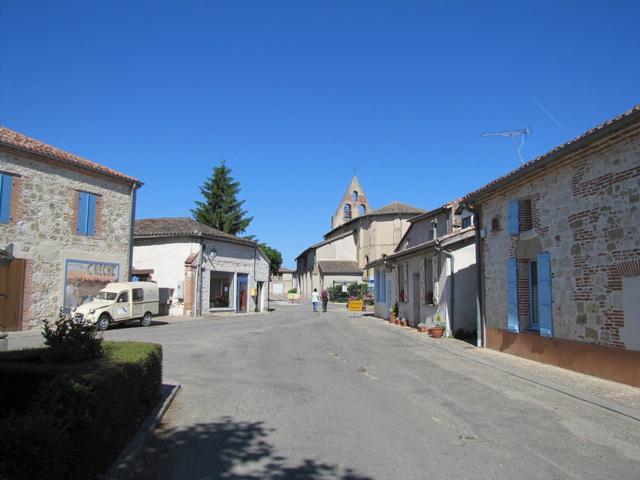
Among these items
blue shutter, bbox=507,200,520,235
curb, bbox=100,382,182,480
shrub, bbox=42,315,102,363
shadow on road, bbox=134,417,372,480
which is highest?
blue shutter, bbox=507,200,520,235

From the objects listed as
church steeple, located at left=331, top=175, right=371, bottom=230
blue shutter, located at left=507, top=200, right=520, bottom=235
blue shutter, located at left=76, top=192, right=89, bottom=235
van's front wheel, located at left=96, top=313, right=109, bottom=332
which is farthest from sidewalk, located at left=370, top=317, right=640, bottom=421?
church steeple, located at left=331, top=175, right=371, bottom=230

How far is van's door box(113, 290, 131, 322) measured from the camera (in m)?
20.7

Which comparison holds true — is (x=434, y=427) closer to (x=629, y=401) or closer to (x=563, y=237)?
(x=629, y=401)

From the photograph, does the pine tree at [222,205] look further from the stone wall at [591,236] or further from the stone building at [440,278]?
the stone wall at [591,236]

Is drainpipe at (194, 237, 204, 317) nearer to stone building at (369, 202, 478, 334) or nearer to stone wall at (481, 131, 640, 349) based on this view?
stone building at (369, 202, 478, 334)

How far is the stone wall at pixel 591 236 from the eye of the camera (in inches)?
346

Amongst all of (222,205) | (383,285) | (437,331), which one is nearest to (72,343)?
(437,331)

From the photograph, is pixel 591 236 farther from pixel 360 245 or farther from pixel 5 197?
pixel 360 245

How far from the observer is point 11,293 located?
18500 mm

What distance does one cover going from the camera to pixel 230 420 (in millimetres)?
6426

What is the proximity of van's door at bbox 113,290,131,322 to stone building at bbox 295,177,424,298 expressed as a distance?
3428 cm

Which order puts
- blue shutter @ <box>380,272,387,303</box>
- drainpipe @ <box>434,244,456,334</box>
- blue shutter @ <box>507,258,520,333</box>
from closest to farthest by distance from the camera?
blue shutter @ <box>507,258,520,333</box> < drainpipe @ <box>434,244,456,334</box> < blue shutter @ <box>380,272,387,303</box>

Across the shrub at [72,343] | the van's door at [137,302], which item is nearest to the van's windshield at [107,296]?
the van's door at [137,302]

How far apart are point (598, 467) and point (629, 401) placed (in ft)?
11.1
